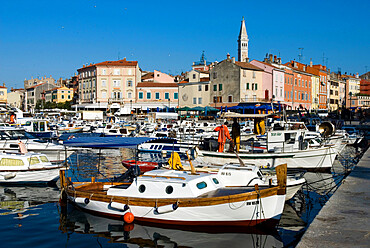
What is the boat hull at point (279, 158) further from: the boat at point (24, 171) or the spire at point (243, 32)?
the spire at point (243, 32)

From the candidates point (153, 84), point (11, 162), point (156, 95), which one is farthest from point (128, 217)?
point (153, 84)

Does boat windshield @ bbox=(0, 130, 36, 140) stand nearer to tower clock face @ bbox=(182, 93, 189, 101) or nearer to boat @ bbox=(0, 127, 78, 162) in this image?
boat @ bbox=(0, 127, 78, 162)

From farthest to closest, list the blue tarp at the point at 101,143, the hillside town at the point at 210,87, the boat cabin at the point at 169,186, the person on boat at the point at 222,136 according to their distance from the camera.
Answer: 1. the hillside town at the point at 210,87
2. the person on boat at the point at 222,136
3. the blue tarp at the point at 101,143
4. the boat cabin at the point at 169,186

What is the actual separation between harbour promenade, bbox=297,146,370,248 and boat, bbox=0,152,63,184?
13902mm

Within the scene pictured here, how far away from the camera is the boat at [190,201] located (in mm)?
13617

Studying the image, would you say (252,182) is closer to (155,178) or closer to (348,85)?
(155,178)

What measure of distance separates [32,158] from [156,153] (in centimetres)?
1303

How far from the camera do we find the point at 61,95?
119688 millimetres

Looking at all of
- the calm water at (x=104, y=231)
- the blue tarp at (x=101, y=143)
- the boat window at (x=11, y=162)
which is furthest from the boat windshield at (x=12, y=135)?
the blue tarp at (x=101, y=143)

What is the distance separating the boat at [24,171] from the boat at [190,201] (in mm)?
6483

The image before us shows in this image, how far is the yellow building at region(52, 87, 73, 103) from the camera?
119250mm

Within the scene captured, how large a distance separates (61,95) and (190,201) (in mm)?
112507

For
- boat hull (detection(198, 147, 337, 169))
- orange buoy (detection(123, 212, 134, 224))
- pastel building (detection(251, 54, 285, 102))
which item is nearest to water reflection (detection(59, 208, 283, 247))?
orange buoy (detection(123, 212, 134, 224))

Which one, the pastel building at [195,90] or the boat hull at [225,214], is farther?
the pastel building at [195,90]
